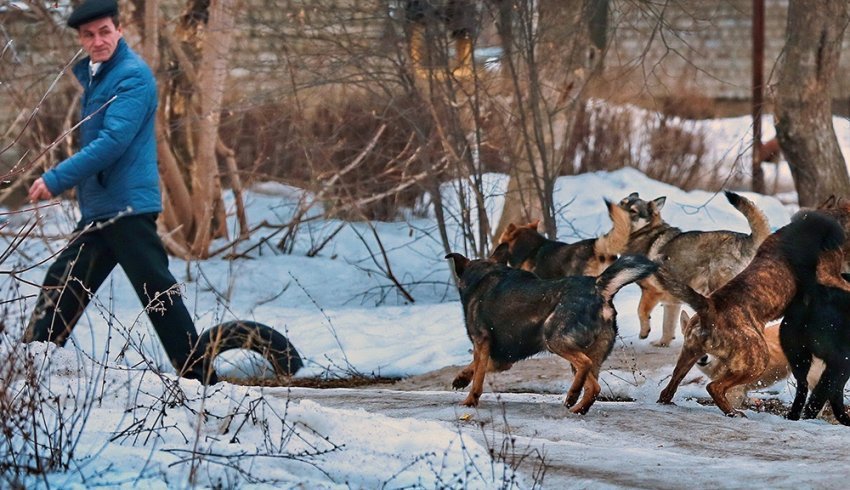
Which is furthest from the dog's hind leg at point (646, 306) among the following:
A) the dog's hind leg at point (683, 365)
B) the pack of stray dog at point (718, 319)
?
the dog's hind leg at point (683, 365)

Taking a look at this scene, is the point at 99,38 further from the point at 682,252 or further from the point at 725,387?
the point at 682,252

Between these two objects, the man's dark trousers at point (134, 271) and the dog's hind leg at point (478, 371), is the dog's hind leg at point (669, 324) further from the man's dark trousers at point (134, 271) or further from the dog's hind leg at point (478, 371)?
the man's dark trousers at point (134, 271)

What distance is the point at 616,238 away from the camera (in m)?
9.91

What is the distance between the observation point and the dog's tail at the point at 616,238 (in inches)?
388

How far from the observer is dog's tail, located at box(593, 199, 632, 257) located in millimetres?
9867

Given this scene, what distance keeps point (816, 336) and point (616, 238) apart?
2.89 meters

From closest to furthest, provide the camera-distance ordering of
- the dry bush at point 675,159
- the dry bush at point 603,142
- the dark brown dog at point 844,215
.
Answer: the dark brown dog at point 844,215
the dry bush at point 603,142
the dry bush at point 675,159

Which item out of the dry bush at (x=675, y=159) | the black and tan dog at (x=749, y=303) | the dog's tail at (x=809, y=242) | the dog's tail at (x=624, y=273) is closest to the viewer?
the dog's tail at (x=624, y=273)

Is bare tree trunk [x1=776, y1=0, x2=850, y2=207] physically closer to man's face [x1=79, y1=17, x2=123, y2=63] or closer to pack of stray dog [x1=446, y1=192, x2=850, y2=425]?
pack of stray dog [x1=446, y1=192, x2=850, y2=425]

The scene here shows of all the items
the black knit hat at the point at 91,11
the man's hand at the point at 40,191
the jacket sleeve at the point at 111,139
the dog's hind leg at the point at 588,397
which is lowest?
the dog's hind leg at the point at 588,397

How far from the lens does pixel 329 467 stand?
507 cm

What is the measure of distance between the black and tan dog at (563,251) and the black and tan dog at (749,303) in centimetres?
239

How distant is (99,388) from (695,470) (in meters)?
2.87

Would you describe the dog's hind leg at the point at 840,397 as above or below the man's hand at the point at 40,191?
below
